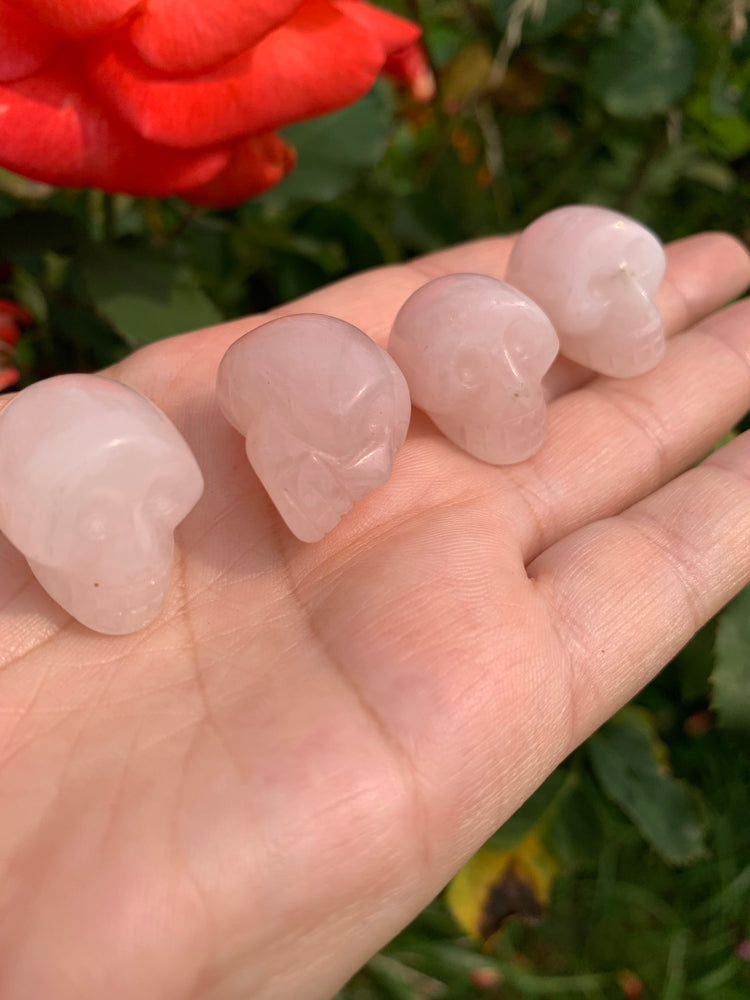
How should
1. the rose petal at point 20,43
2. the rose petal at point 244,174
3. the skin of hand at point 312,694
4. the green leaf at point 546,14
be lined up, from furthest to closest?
the green leaf at point 546,14, the rose petal at point 244,174, the rose petal at point 20,43, the skin of hand at point 312,694

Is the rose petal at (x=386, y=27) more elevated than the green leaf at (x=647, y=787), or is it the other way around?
the rose petal at (x=386, y=27)

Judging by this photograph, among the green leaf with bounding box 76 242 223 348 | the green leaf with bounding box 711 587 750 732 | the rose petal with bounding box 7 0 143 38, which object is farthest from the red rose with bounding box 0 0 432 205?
the green leaf with bounding box 711 587 750 732

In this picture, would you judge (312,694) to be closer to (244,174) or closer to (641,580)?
(641,580)

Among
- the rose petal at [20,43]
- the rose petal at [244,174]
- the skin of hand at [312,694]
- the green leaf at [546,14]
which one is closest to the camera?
the skin of hand at [312,694]

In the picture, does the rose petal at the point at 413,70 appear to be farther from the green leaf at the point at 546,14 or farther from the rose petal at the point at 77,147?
the rose petal at the point at 77,147

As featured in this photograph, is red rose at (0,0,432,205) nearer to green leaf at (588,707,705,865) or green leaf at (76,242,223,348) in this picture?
green leaf at (76,242,223,348)

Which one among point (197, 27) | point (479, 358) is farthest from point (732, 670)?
point (197, 27)

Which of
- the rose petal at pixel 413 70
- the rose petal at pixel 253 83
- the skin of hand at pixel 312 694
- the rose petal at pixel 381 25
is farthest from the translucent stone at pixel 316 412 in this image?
the rose petal at pixel 413 70
